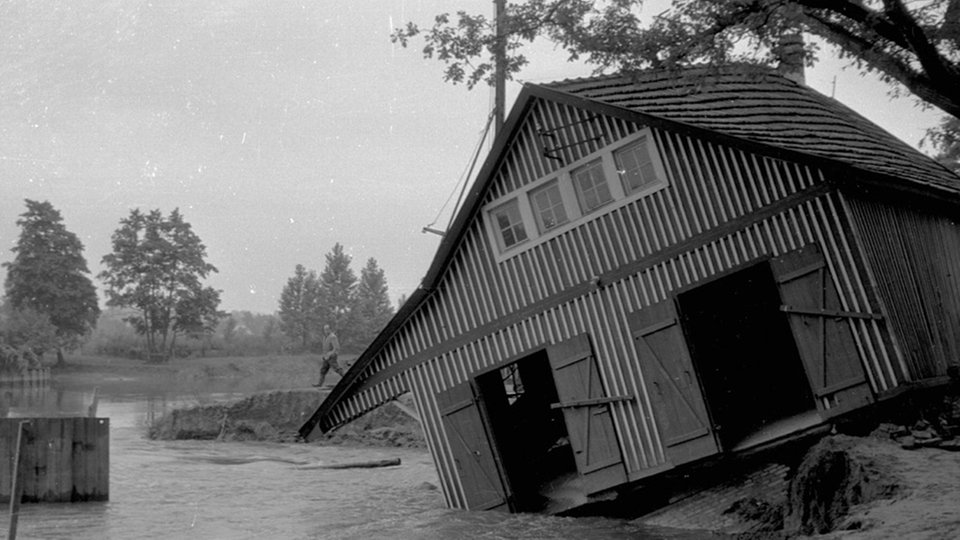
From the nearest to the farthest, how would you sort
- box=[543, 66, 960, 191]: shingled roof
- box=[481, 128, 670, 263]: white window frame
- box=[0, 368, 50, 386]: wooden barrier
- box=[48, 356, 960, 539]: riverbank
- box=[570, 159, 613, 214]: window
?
1. box=[48, 356, 960, 539]: riverbank
2. box=[543, 66, 960, 191]: shingled roof
3. box=[481, 128, 670, 263]: white window frame
4. box=[570, 159, 613, 214]: window
5. box=[0, 368, 50, 386]: wooden barrier

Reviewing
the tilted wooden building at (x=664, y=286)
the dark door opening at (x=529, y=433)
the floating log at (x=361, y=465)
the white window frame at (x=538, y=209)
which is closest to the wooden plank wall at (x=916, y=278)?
the tilted wooden building at (x=664, y=286)

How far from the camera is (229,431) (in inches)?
1494

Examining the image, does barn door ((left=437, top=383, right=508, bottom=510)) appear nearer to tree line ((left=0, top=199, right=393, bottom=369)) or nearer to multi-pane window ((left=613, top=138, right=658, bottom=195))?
multi-pane window ((left=613, top=138, right=658, bottom=195))

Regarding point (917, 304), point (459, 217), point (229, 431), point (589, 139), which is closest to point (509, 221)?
point (459, 217)

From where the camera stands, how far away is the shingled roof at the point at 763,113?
45.0 ft

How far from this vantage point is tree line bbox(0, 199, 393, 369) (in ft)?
244

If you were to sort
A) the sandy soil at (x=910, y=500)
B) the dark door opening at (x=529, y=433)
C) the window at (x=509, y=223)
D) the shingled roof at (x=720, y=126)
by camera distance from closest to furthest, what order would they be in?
1. the sandy soil at (x=910, y=500)
2. the shingled roof at (x=720, y=126)
3. the window at (x=509, y=223)
4. the dark door opening at (x=529, y=433)

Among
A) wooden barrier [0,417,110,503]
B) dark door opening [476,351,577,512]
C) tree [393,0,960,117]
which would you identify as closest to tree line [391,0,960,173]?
tree [393,0,960,117]

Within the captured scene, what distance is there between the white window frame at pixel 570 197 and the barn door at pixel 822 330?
8.00 ft

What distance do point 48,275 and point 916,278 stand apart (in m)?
74.2

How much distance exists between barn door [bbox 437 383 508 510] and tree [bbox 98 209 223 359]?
67337 millimetres

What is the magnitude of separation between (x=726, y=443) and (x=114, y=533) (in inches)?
429

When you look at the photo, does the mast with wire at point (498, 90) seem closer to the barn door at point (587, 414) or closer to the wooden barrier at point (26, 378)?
the barn door at point (587, 414)

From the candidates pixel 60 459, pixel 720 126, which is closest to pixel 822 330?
pixel 720 126
